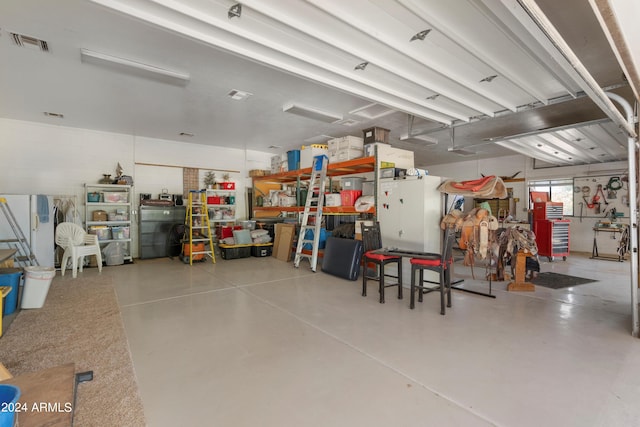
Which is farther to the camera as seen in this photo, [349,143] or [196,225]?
[196,225]

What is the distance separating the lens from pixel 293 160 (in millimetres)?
7617

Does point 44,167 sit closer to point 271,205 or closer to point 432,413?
point 271,205

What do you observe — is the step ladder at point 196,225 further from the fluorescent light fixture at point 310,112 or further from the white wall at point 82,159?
the fluorescent light fixture at point 310,112

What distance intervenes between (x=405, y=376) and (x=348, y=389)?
48 cm

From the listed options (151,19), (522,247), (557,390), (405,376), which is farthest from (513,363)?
(151,19)

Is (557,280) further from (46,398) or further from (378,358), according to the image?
(46,398)

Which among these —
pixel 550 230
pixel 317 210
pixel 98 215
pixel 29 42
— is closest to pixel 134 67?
pixel 29 42

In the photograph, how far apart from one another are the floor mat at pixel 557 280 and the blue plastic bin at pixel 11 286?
7850mm

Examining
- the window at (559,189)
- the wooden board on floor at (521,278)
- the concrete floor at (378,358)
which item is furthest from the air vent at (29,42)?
the window at (559,189)

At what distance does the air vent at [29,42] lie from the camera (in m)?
3.38

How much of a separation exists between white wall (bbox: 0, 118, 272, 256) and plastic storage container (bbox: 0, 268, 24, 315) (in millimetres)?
4000

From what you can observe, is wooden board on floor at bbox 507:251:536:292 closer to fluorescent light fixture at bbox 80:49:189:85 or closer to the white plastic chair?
fluorescent light fixture at bbox 80:49:189:85

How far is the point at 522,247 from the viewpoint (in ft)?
16.0

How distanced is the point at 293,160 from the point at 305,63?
14.0ft
